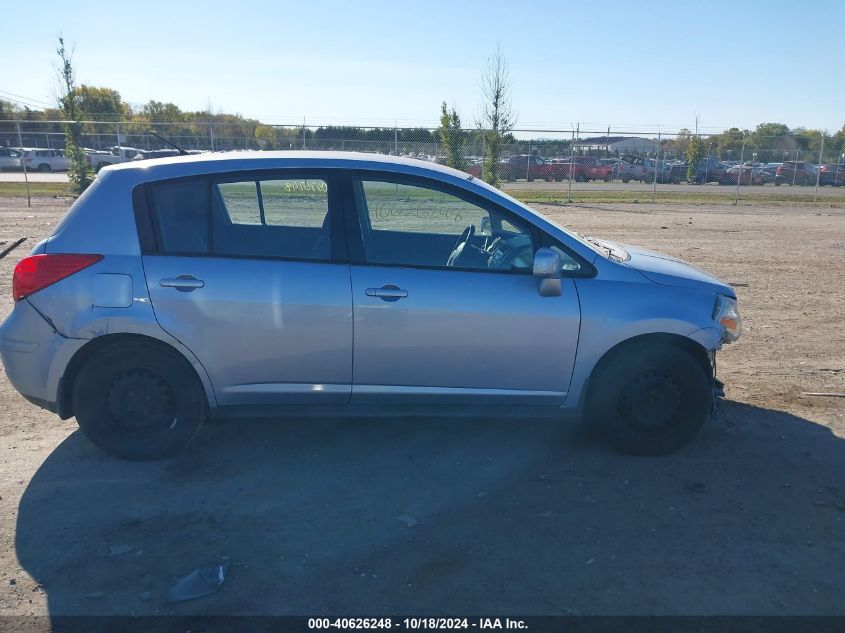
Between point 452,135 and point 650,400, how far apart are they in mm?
18926

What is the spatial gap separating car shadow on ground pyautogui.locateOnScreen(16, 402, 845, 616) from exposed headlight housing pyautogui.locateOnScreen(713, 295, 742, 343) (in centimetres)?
79

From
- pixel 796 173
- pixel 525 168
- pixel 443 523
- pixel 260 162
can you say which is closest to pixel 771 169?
pixel 796 173

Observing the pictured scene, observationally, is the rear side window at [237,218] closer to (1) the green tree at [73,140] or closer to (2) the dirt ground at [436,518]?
(2) the dirt ground at [436,518]

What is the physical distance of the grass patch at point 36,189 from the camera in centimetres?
2352

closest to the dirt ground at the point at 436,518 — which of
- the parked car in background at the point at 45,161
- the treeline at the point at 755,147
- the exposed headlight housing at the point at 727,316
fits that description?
the exposed headlight housing at the point at 727,316

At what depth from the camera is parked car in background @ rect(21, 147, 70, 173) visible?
121 ft

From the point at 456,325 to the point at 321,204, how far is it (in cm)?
118

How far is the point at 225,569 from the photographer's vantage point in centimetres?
345

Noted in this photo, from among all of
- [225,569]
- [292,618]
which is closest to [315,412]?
[225,569]

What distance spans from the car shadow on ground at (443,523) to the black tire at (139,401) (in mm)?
152

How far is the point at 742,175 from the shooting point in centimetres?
3834

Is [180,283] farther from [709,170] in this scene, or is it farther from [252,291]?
[709,170]

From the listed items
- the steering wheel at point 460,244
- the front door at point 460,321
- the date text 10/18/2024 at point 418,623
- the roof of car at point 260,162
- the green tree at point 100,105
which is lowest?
the date text 10/18/2024 at point 418,623

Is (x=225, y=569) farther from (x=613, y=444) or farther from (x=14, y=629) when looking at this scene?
(x=613, y=444)
